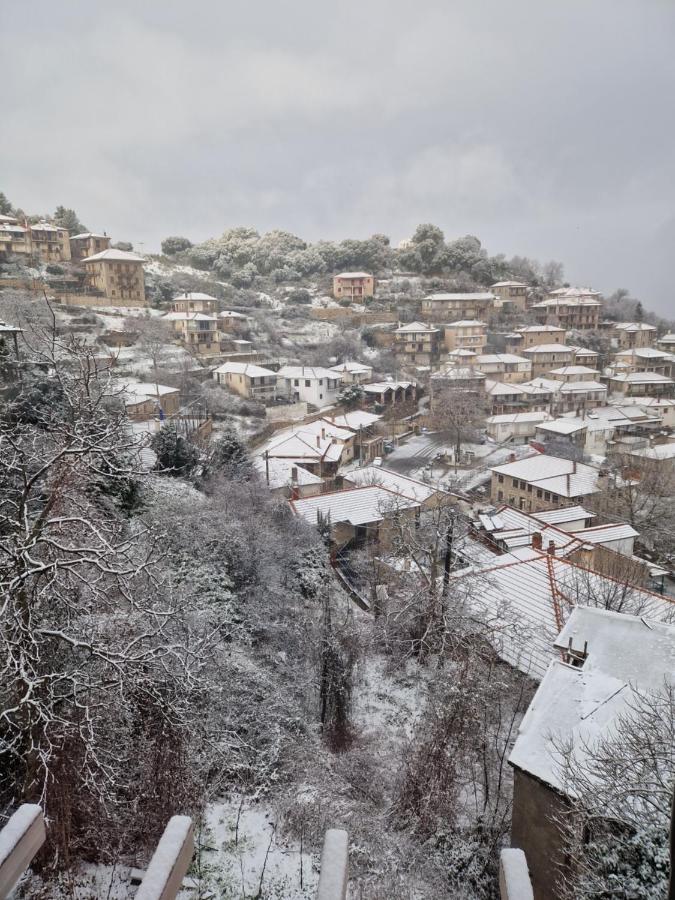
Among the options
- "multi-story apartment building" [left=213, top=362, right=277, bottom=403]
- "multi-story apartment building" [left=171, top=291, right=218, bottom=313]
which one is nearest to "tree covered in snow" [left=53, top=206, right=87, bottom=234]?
"multi-story apartment building" [left=171, top=291, right=218, bottom=313]

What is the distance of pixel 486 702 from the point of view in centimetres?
1105

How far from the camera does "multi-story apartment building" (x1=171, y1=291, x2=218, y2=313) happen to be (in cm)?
4869

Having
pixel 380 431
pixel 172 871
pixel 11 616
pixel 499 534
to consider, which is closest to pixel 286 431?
pixel 380 431

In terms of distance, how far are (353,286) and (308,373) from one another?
1054 inches

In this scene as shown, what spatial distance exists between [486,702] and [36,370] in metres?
17.0

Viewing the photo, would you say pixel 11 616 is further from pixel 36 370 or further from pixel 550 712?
pixel 36 370

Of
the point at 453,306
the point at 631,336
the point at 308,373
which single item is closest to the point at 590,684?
the point at 308,373

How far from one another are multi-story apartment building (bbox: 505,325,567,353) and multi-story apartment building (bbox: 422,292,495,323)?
573cm

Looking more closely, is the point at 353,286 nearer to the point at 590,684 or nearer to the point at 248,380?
the point at 248,380

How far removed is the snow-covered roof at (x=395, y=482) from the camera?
24.8 m

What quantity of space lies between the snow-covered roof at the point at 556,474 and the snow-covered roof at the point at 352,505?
8367 millimetres

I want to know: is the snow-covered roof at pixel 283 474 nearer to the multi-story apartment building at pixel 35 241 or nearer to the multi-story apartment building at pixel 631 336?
the multi-story apartment building at pixel 35 241

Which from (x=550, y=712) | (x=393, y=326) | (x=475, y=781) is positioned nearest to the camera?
(x=550, y=712)

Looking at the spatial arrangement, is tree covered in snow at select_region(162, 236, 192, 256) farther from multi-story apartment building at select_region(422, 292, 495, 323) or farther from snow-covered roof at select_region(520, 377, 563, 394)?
snow-covered roof at select_region(520, 377, 563, 394)
